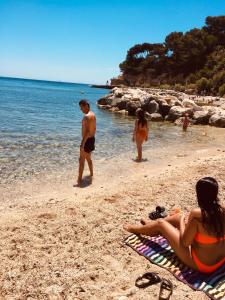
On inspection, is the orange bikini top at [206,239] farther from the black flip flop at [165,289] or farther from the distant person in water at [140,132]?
the distant person in water at [140,132]

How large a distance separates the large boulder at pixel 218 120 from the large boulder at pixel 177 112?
2.18 m

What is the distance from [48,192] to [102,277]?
469cm

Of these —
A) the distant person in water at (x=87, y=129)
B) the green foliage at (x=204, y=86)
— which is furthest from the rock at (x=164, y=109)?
the green foliage at (x=204, y=86)

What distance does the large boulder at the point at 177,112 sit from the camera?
2848 cm

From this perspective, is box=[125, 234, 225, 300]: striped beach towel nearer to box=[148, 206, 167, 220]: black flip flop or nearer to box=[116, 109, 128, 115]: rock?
box=[148, 206, 167, 220]: black flip flop

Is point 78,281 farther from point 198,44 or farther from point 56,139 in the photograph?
point 198,44

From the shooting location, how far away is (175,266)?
191 inches

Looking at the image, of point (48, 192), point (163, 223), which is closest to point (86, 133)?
point (48, 192)

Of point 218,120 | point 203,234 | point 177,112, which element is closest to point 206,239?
point 203,234

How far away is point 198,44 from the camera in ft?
268

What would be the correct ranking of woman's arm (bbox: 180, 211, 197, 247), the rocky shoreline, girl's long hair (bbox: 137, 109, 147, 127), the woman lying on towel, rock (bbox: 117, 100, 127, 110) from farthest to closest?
rock (bbox: 117, 100, 127, 110)
the rocky shoreline
girl's long hair (bbox: 137, 109, 147, 127)
woman's arm (bbox: 180, 211, 197, 247)
the woman lying on towel

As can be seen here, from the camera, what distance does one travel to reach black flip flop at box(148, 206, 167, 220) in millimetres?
6684

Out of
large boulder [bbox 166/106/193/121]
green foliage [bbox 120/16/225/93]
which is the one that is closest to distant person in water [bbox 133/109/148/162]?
large boulder [bbox 166/106/193/121]

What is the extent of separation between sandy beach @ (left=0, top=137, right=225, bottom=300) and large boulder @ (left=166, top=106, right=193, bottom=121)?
1788cm
